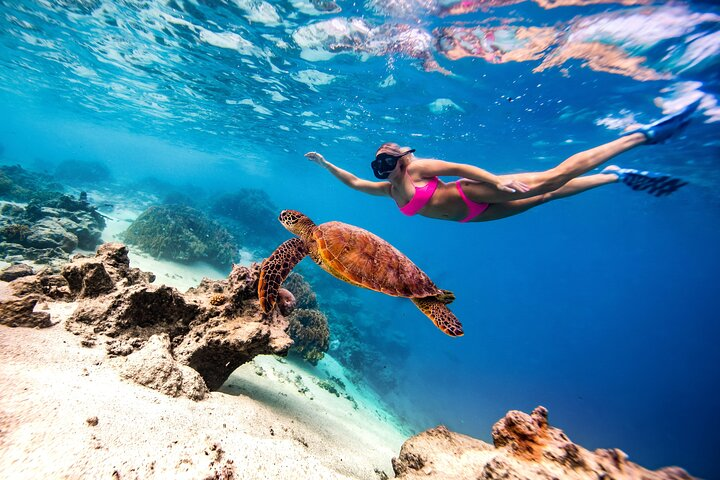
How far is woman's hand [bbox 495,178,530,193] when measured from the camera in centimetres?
436

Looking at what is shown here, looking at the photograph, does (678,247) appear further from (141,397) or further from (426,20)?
(141,397)

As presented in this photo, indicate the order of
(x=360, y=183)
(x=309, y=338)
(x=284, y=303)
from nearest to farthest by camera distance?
(x=284, y=303), (x=360, y=183), (x=309, y=338)

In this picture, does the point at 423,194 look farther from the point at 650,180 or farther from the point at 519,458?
the point at 650,180

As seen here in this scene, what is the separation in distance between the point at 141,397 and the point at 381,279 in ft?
9.24

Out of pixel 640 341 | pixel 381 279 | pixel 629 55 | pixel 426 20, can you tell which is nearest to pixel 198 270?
pixel 381 279

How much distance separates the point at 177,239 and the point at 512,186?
12.0 meters

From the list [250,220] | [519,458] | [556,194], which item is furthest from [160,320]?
[250,220]

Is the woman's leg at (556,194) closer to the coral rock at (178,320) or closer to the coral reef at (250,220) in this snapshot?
the coral rock at (178,320)

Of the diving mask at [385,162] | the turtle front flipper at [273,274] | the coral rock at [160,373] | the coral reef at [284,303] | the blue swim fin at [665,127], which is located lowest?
the coral rock at [160,373]

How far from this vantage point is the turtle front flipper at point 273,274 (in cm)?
302

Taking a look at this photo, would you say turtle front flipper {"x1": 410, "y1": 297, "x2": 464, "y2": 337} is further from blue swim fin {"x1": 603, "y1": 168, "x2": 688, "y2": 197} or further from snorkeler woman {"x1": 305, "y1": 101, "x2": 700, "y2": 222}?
blue swim fin {"x1": 603, "y1": 168, "x2": 688, "y2": 197}

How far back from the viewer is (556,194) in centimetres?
515

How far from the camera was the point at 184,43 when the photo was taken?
13055 millimetres

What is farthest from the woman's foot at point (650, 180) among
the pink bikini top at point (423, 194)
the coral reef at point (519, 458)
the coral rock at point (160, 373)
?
the coral rock at point (160, 373)
